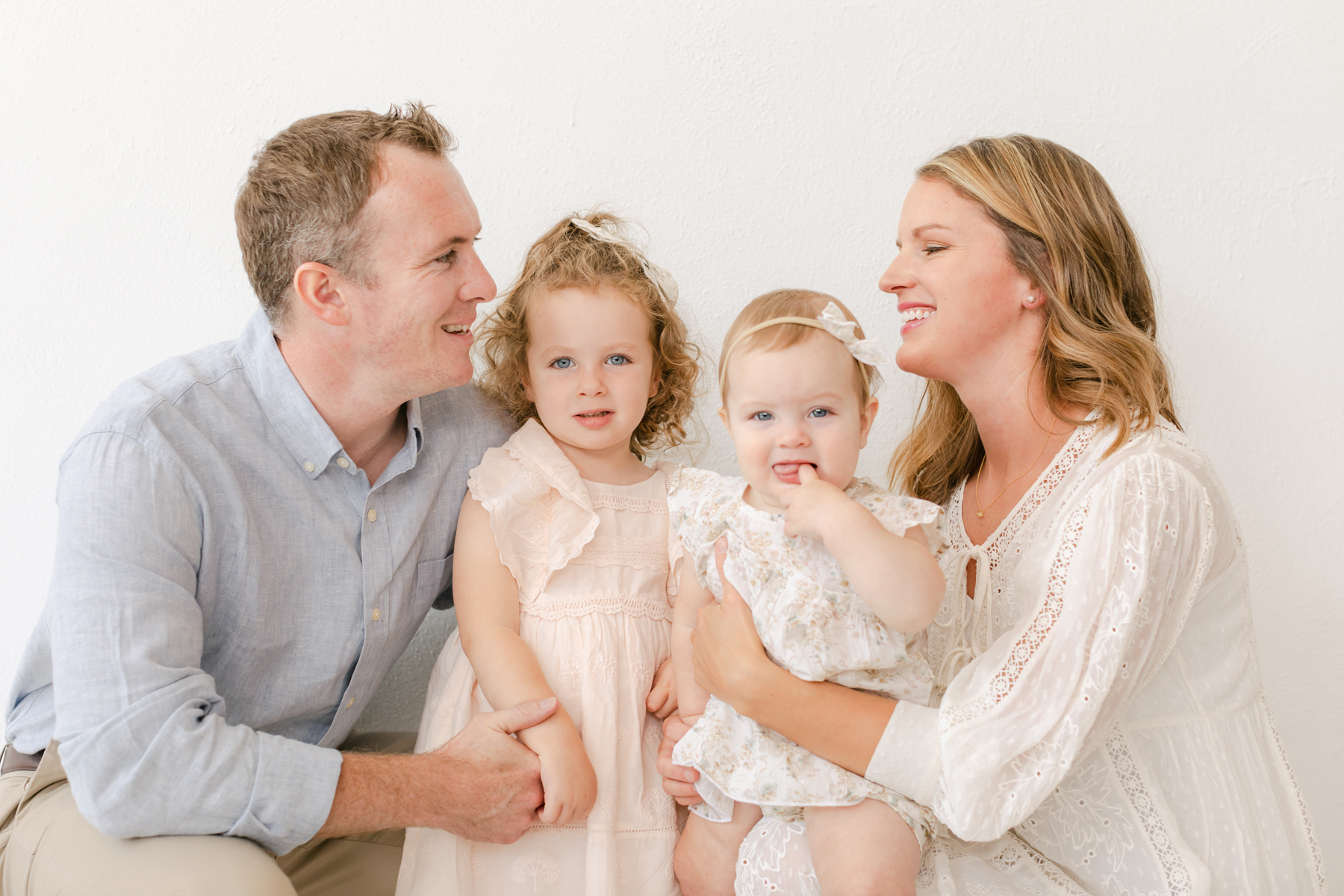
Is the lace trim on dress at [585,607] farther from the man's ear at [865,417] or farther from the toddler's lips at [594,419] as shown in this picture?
the man's ear at [865,417]

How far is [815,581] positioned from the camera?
1475 millimetres

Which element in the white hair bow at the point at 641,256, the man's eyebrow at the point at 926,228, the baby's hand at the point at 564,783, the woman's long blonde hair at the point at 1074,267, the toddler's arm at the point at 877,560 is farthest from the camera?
the white hair bow at the point at 641,256

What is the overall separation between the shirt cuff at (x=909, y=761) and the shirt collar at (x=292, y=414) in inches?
42.8

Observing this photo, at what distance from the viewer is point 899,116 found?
224 centimetres

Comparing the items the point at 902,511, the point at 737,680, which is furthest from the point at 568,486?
the point at 902,511

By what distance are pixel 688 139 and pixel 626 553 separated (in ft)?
3.51

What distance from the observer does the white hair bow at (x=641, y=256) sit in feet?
6.21

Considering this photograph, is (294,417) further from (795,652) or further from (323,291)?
(795,652)

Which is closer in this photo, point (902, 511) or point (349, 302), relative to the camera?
point (902, 511)

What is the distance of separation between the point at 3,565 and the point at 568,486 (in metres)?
1.57

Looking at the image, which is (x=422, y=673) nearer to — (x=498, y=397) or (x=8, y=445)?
(x=498, y=397)

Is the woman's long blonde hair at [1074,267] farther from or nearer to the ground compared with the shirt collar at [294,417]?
farther from the ground

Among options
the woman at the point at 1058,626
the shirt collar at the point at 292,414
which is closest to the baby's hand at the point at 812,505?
the woman at the point at 1058,626

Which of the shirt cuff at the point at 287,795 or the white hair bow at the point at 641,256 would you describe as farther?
the white hair bow at the point at 641,256
